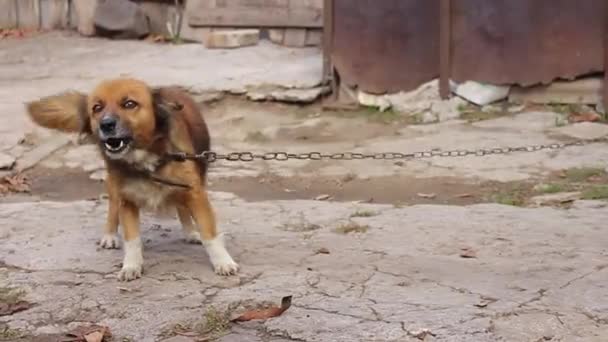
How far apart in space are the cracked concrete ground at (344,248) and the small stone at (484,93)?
0.41m

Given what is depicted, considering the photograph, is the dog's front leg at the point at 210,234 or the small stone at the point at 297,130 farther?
the small stone at the point at 297,130

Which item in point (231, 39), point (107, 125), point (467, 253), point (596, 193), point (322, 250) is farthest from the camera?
point (231, 39)

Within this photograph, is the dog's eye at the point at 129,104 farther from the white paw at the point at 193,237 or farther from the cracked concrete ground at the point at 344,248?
the white paw at the point at 193,237

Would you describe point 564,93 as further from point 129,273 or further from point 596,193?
point 129,273

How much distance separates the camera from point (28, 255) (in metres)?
5.83

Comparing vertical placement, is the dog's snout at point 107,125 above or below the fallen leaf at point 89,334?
above

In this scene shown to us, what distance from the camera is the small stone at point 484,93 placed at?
10.5 metres

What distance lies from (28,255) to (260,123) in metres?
4.87

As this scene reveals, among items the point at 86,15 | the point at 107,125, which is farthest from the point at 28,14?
the point at 107,125

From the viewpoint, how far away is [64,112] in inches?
211

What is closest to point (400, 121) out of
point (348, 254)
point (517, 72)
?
point (517, 72)

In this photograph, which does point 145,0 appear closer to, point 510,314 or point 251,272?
point 251,272

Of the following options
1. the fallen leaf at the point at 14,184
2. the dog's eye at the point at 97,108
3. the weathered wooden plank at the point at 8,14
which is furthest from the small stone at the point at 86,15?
the dog's eye at the point at 97,108

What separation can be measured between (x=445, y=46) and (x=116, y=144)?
6112 millimetres
